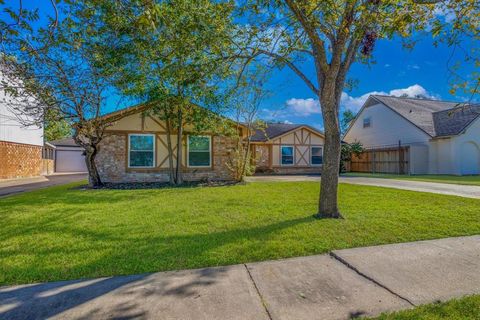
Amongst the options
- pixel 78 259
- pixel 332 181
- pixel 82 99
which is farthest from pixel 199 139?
pixel 78 259

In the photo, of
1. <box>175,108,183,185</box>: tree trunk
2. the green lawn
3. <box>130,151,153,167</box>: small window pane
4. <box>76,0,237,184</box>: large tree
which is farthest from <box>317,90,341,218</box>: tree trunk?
<box>130,151,153,167</box>: small window pane

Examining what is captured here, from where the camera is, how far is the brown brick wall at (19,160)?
1728 cm

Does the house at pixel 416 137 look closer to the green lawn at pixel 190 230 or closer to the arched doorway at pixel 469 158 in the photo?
the arched doorway at pixel 469 158

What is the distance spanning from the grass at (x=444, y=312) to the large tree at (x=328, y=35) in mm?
3267

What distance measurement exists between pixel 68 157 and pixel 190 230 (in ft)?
101

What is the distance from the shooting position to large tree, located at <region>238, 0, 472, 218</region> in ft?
16.2

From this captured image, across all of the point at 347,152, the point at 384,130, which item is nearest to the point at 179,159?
the point at 347,152

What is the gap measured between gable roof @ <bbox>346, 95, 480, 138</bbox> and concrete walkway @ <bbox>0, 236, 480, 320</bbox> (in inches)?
721

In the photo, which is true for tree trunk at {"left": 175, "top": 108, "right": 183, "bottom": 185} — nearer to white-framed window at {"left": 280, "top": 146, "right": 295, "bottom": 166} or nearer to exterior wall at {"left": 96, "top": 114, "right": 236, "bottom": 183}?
exterior wall at {"left": 96, "top": 114, "right": 236, "bottom": 183}

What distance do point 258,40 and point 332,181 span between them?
146 inches

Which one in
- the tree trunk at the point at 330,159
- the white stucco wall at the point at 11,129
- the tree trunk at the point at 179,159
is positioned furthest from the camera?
the white stucco wall at the point at 11,129

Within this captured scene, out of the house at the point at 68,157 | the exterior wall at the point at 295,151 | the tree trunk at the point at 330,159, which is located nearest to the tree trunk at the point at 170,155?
the tree trunk at the point at 330,159

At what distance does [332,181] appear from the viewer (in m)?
5.83

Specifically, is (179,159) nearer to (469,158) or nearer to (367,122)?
(367,122)
